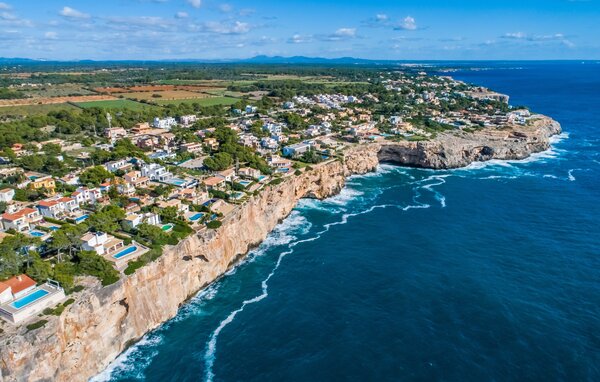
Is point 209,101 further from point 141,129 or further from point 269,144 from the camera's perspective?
point 269,144

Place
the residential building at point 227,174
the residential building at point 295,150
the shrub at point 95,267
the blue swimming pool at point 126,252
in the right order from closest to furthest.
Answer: the shrub at point 95,267, the blue swimming pool at point 126,252, the residential building at point 227,174, the residential building at point 295,150

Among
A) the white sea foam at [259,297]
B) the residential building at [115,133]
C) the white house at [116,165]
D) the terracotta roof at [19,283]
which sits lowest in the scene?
the white sea foam at [259,297]

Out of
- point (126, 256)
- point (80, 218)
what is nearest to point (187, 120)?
point (80, 218)

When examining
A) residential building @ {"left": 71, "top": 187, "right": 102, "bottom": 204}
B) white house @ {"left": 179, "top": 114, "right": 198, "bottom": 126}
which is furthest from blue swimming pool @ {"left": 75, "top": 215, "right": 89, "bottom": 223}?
white house @ {"left": 179, "top": 114, "right": 198, "bottom": 126}

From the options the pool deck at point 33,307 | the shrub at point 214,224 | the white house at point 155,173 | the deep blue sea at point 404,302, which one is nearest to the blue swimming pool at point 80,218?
the shrub at point 214,224

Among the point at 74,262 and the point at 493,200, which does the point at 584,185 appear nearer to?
the point at 493,200

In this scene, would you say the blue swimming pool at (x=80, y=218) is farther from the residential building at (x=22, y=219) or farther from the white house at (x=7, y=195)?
the white house at (x=7, y=195)

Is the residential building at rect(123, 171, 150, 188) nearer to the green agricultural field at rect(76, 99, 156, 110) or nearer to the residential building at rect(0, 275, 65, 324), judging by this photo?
the residential building at rect(0, 275, 65, 324)
